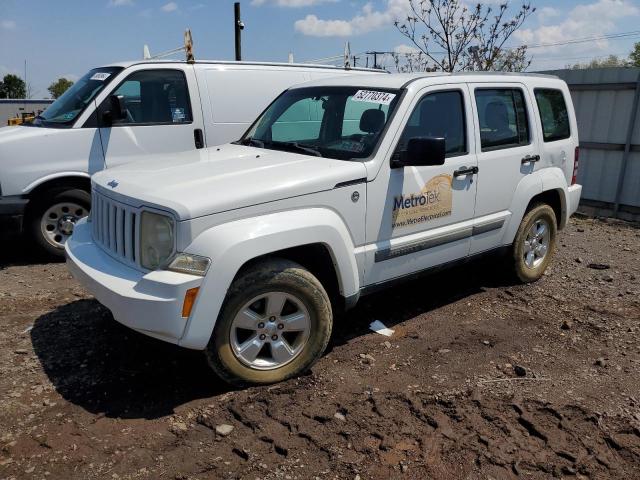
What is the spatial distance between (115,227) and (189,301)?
2.87 ft

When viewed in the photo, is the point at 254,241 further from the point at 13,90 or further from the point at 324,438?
the point at 13,90

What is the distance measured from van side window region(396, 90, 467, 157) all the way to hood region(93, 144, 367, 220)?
72 cm

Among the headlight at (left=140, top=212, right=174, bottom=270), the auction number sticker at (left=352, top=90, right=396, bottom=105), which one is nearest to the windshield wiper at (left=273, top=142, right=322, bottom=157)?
the auction number sticker at (left=352, top=90, right=396, bottom=105)

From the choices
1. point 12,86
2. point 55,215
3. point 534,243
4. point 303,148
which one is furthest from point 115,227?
point 12,86

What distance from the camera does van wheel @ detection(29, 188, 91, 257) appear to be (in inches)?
236

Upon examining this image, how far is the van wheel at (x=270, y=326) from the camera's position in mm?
3303

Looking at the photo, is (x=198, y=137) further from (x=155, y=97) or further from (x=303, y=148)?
(x=303, y=148)

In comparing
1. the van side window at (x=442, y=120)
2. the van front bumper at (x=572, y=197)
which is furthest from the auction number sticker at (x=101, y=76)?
the van front bumper at (x=572, y=197)

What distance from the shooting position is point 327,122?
448cm

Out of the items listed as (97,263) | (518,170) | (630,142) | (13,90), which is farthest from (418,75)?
(13,90)

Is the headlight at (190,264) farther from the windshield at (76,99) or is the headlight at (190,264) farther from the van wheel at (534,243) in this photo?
the windshield at (76,99)

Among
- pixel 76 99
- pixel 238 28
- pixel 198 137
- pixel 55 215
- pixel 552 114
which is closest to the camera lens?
pixel 552 114

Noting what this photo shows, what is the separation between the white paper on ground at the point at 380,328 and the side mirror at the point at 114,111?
12.3 ft

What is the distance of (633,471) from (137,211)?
304 centimetres
